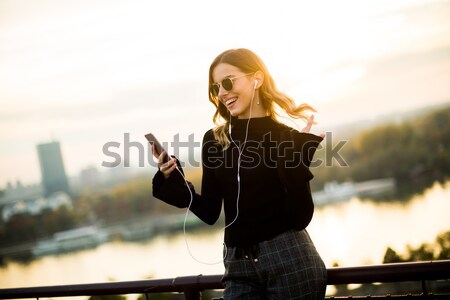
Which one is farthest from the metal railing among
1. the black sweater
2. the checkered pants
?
the black sweater

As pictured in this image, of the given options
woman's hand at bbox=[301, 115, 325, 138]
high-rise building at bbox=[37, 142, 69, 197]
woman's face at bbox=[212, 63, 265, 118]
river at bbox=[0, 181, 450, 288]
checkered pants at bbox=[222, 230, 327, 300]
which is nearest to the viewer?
checkered pants at bbox=[222, 230, 327, 300]

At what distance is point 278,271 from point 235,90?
0.79 m

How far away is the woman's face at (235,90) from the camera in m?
2.06

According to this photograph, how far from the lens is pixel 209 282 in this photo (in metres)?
2.21

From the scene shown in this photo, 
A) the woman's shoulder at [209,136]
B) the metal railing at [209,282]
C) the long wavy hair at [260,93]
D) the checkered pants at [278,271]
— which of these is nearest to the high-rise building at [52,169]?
the metal railing at [209,282]

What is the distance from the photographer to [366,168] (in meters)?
58.9

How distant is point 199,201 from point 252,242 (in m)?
0.33

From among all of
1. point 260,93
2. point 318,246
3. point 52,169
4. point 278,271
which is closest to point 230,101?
point 260,93

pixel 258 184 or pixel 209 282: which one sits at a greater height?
pixel 258 184

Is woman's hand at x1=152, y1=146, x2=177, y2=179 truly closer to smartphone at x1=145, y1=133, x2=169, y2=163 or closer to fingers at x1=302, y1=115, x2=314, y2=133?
smartphone at x1=145, y1=133, x2=169, y2=163

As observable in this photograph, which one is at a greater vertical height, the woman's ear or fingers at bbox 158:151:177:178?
the woman's ear

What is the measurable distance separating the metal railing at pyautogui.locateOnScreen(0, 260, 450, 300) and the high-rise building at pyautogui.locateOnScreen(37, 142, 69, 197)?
68452 millimetres

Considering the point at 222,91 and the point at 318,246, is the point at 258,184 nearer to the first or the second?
the point at 222,91

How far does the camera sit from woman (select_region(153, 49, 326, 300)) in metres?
1.83
